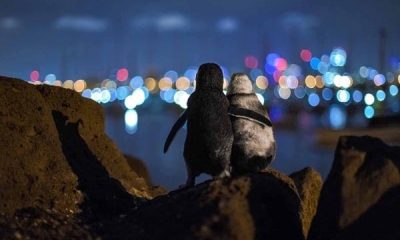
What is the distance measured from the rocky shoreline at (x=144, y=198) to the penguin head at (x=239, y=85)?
4.15ft

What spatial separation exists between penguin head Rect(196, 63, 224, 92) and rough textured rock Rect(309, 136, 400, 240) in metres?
1.57

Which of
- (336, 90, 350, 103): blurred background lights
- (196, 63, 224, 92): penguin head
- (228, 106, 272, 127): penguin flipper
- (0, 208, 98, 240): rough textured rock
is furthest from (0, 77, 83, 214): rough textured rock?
(336, 90, 350, 103): blurred background lights

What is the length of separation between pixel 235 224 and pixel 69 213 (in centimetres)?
230

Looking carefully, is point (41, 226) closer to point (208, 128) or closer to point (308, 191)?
point (208, 128)

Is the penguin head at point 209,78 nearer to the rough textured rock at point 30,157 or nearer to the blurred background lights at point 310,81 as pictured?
the rough textured rock at point 30,157

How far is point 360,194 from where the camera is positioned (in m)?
5.45

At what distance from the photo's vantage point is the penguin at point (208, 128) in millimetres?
6590

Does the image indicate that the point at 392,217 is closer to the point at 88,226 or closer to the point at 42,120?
the point at 88,226

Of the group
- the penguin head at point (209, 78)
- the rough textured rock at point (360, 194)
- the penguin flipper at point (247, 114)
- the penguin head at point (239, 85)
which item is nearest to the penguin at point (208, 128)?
the penguin head at point (209, 78)

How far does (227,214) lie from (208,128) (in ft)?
5.83

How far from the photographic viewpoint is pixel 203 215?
4938mm

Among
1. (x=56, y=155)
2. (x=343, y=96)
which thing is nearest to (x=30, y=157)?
(x=56, y=155)

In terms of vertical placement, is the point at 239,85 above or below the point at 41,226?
above

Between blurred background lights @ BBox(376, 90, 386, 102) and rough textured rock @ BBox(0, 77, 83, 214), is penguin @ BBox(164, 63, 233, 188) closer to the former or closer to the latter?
rough textured rock @ BBox(0, 77, 83, 214)
